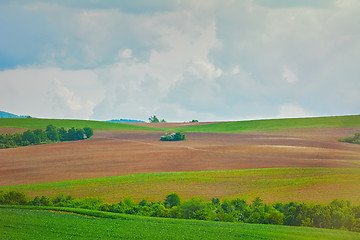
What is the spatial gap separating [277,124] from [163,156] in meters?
48.7

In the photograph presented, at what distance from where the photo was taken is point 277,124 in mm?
99500

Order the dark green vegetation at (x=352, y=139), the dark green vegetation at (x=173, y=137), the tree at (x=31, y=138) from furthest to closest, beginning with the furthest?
the dark green vegetation at (x=173, y=137) < the tree at (x=31, y=138) < the dark green vegetation at (x=352, y=139)

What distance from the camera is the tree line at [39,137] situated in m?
68.9

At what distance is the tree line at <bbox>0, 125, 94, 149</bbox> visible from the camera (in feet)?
226

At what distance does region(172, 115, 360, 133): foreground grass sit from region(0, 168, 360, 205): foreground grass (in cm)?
4203

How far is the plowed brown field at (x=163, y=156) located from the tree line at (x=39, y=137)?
3.05 m

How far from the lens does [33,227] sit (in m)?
22.2

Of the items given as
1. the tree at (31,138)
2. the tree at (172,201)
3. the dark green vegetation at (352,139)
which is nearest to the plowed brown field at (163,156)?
the dark green vegetation at (352,139)

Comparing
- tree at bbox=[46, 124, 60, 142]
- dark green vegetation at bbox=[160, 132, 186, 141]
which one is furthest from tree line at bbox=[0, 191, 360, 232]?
tree at bbox=[46, 124, 60, 142]

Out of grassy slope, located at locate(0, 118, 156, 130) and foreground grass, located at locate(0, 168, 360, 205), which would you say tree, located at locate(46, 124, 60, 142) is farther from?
foreground grass, located at locate(0, 168, 360, 205)

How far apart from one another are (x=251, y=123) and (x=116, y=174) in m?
64.7

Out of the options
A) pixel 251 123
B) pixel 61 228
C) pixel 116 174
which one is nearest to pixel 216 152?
pixel 116 174

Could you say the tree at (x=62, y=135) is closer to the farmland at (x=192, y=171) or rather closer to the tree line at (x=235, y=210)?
the farmland at (x=192, y=171)

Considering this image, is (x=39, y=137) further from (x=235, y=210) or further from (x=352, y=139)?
(x=235, y=210)
